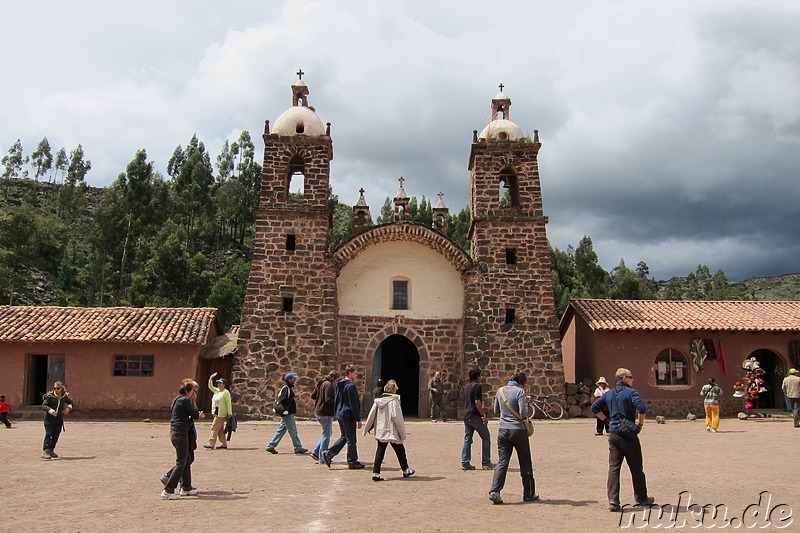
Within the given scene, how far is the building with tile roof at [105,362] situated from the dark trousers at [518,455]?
14.4 meters

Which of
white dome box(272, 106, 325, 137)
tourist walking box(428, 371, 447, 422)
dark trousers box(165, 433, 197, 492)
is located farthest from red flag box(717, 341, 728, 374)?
dark trousers box(165, 433, 197, 492)

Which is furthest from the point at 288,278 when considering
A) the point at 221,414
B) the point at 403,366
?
the point at 221,414

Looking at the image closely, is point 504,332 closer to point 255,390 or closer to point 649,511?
point 255,390

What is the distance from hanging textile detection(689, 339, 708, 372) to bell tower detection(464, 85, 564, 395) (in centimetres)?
463

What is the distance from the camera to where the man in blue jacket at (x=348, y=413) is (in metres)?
10.7

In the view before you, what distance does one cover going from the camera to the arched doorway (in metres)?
23.4

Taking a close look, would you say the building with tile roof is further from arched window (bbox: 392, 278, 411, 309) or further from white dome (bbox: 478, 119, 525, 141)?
white dome (bbox: 478, 119, 525, 141)

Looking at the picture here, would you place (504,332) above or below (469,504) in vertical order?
above

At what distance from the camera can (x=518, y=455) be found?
8266mm

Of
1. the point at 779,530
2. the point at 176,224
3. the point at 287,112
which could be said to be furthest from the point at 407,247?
the point at 176,224

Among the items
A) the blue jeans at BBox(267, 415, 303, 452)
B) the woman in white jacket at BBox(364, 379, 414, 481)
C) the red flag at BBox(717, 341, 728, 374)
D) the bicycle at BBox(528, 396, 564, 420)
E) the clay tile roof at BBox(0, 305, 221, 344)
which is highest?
the clay tile roof at BBox(0, 305, 221, 344)

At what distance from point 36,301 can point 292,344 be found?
35289 millimetres

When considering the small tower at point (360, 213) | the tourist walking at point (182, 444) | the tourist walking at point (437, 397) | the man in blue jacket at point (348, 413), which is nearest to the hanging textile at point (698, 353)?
the tourist walking at point (437, 397)

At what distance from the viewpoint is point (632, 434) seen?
7750 mm
